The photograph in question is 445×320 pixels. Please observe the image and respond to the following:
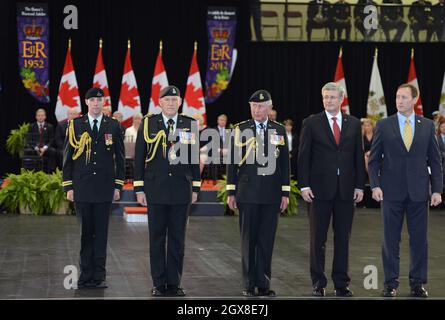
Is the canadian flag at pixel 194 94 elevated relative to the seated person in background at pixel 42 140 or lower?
elevated

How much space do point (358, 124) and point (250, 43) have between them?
10.6 metres

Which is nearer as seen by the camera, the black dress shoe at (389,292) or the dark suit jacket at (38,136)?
the black dress shoe at (389,292)

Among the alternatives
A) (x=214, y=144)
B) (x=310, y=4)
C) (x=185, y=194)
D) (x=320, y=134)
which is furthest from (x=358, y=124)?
(x=310, y=4)

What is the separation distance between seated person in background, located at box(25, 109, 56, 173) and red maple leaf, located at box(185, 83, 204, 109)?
2.66 metres

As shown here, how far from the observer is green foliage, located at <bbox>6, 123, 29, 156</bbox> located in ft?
48.9

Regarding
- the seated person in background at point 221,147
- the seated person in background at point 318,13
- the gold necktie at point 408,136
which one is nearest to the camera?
the gold necktie at point 408,136

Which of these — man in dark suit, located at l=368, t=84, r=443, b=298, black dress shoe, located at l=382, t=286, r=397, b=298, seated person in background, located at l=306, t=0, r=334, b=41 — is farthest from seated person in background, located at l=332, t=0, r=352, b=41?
black dress shoe, located at l=382, t=286, r=397, b=298

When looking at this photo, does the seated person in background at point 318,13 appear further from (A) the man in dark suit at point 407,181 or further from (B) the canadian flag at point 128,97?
(A) the man in dark suit at point 407,181

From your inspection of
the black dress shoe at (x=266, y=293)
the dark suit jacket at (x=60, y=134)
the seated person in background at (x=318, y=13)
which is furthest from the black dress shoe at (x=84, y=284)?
the seated person in background at (x=318, y=13)

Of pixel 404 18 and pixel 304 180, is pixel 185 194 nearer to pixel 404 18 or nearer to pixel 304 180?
pixel 304 180

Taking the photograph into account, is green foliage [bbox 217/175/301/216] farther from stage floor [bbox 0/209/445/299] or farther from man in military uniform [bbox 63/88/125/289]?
man in military uniform [bbox 63/88/125/289]

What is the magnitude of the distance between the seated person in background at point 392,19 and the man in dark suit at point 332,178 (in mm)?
10899

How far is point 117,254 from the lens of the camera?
8.01m

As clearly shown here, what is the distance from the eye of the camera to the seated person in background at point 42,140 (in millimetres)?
14234
